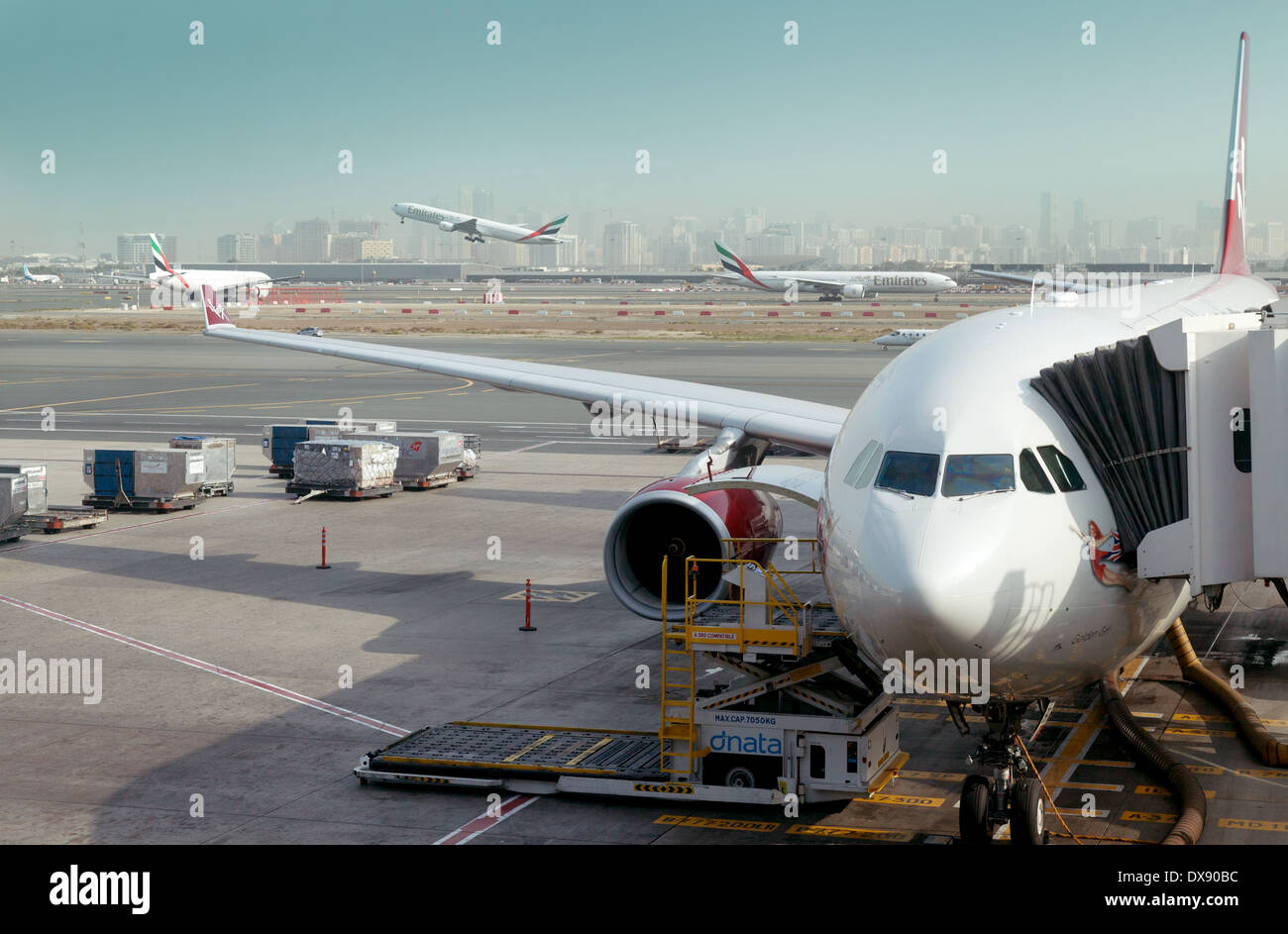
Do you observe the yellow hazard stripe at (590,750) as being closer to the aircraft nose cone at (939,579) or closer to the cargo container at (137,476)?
the aircraft nose cone at (939,579)

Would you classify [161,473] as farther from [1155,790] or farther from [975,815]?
[975,815]

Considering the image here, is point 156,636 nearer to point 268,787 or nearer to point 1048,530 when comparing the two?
point 268,787

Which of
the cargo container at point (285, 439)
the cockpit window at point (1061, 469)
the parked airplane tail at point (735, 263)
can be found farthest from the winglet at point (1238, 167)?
the parked airplane tail at point (735, 263)

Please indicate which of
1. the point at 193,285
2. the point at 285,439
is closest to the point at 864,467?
the point at 285,439

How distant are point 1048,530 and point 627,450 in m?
35.3

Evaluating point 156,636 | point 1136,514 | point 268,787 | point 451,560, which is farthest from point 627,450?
point 1136,514

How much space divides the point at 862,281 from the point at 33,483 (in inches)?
5271

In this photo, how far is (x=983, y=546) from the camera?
36.6 feet

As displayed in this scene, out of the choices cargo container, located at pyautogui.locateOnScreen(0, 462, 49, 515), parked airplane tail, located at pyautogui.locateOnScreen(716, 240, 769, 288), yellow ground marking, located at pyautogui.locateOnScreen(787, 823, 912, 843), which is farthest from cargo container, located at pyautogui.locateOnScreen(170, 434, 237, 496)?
parked airplane tail, located at pyautogui.locateOnScreen(716, 240, 769, 288)

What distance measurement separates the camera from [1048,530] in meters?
11.5

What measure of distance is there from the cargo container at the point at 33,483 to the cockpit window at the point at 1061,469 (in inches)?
1007

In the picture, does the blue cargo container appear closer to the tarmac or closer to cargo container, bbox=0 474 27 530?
the tarmac

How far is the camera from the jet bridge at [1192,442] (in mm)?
11641
